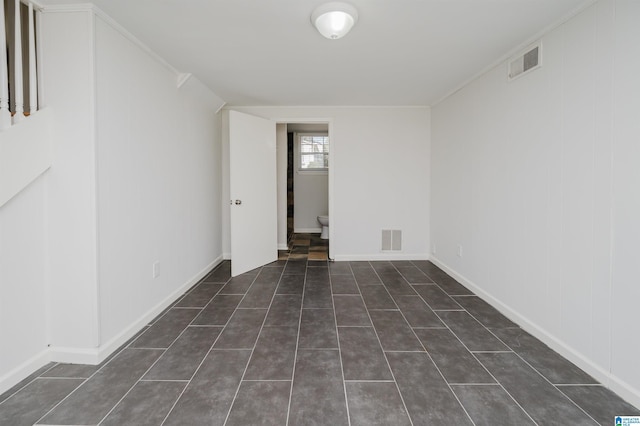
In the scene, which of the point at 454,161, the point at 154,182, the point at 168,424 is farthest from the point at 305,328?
the point at 454,161

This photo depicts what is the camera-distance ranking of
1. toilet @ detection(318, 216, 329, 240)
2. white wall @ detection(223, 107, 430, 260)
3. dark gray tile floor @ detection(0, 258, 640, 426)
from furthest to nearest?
toilet @ detection(318, 216, 329, 240), white wall @ detection(223, 107, 430, 260), dark gray tile floor @ detection(0, 258, 640, 426)

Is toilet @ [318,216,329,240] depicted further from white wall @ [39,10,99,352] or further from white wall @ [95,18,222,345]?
white wall @ [39,10,99,352]

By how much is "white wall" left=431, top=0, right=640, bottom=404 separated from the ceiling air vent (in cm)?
5

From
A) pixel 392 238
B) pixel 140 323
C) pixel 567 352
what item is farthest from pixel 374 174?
pixel 140 323

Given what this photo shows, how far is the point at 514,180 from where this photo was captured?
2.35 m

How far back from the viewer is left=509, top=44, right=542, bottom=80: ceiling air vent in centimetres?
210

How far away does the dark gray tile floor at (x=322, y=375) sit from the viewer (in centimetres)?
139

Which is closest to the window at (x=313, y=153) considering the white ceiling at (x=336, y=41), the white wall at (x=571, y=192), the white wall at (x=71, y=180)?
the white ceiling at (x=336, y=41)

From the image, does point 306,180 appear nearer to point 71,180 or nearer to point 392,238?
point 392,238

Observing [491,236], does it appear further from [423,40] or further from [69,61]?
[69,61]

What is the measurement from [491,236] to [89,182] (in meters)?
3.03

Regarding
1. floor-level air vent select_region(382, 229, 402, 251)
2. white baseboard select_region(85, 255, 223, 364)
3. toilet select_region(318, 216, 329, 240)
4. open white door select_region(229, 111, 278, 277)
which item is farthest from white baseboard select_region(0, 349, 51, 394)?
toilet select_region(318, 216, 329, 240)

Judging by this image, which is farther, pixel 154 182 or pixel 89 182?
pixel 154 182

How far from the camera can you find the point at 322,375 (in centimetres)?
167
